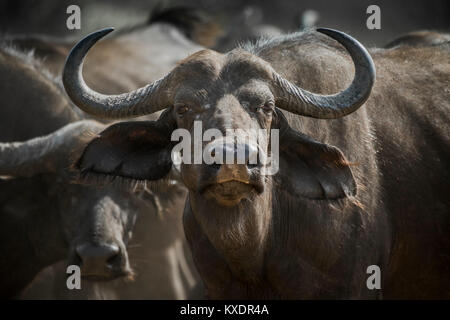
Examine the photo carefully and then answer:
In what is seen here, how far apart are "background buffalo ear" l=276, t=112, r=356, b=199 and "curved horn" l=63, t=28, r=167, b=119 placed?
0.81m

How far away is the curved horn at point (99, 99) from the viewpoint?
172 inches

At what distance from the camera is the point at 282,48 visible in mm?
5086

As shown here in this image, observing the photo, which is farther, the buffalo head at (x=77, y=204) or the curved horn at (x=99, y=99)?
the buffalo head at (x=77, y=204)

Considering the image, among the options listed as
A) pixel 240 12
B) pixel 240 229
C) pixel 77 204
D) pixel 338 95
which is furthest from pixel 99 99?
pixel 240 12

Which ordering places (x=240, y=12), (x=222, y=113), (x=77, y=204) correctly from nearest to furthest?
(x=222, y=113) < (x=77, y=204) < (x=240, y=12)

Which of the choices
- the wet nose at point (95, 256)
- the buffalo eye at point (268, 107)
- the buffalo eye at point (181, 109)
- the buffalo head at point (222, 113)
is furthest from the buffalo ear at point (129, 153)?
the wet nose at point (95, 256)

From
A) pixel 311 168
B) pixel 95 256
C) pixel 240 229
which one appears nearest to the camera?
pixel 240 229

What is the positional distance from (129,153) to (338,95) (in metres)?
1.43

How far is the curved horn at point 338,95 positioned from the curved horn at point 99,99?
2.56ft

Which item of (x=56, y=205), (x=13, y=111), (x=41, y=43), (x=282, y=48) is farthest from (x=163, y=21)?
(x=282, y=48)

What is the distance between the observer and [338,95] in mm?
4273

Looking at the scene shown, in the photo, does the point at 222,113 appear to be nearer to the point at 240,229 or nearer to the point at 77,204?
the point at 240,229

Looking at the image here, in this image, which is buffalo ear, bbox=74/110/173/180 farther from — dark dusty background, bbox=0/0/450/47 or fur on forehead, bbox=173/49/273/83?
dark dusty background, bbox=0/0/450/47

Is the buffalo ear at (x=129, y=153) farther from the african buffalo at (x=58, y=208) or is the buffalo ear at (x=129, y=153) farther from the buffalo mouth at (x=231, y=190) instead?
the buffalo mouth at (x=231, y=190)
